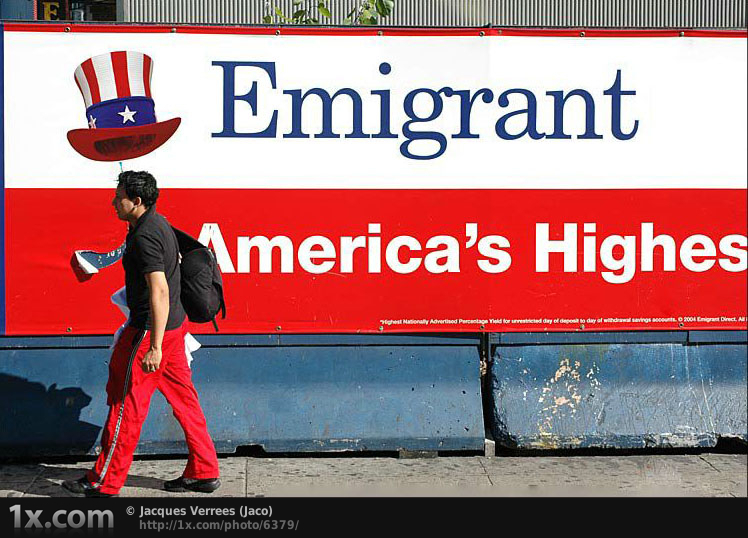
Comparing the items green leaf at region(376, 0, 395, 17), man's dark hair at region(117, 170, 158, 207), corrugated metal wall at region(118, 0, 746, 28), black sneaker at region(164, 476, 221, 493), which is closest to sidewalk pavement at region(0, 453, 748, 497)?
black sneaker at region(164, 476, 221, 493)

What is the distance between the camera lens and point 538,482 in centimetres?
571

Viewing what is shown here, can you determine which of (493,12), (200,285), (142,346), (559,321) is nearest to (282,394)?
(200,285)

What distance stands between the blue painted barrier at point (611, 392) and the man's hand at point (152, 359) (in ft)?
6.98

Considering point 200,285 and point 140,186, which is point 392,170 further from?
point 140,186

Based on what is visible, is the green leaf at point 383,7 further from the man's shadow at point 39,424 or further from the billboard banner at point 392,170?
the man's shadow at point 39,424

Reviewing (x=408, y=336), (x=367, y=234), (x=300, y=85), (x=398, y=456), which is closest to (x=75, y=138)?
(x=300, y=85)

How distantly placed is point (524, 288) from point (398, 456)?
1.29m

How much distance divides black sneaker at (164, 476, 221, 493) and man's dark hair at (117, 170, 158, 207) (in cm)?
151

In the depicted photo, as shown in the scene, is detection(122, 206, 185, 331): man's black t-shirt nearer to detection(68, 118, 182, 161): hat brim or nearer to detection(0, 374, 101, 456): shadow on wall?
detection(68, 118, 182, 161): hat brim

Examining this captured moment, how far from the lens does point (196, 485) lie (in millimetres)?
5449

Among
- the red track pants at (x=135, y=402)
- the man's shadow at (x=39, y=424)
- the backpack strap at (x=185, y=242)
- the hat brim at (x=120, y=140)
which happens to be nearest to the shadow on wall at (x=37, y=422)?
the man's shadow at (x=39, y=424)

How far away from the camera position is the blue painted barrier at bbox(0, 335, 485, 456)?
6000mm

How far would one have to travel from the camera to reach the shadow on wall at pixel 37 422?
599 centimetres

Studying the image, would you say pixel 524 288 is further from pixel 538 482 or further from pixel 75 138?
pixel 75 138
